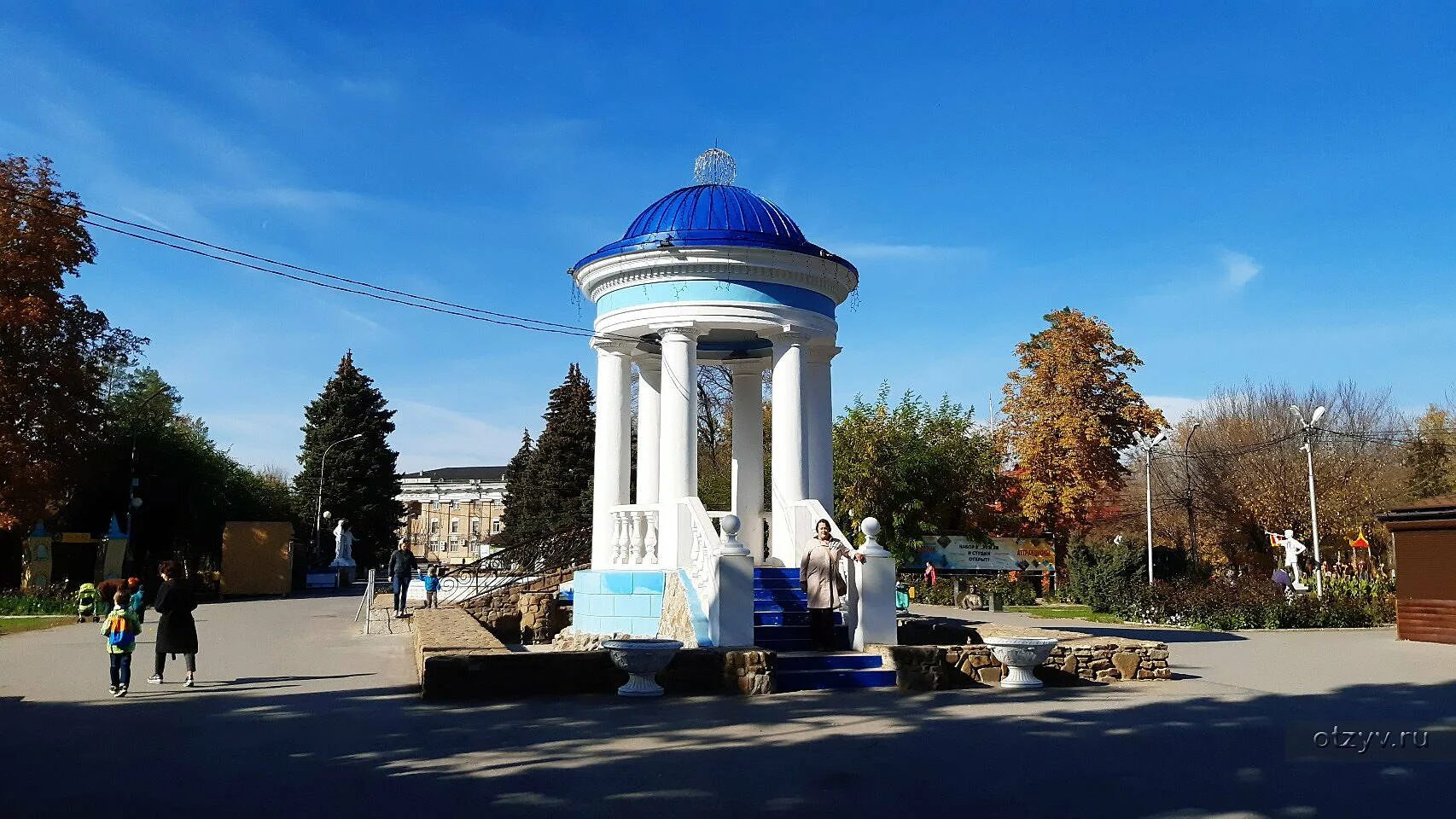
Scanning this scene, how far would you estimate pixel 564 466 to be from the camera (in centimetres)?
5206

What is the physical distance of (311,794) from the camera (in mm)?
6664

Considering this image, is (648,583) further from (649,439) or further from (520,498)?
(520,498)

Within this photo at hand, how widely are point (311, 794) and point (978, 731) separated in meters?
5.36

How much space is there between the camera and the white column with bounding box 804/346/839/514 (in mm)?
16203

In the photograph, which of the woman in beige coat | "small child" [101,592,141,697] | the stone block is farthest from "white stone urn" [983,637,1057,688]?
"small child" [101,592,141,697]

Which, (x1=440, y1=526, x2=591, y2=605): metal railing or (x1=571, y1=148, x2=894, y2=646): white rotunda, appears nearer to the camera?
(x1=571, y1=148, x2=894, y2=646): white rotunda

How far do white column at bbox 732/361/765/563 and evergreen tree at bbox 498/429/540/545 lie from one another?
30.0m

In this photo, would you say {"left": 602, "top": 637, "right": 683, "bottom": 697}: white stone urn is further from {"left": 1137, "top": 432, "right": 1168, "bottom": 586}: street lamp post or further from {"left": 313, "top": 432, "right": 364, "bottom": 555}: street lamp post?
{"left": 313, "top": 432, "right": 364, "bottom": 555}: street lamp post

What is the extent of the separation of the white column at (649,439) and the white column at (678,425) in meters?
0.45

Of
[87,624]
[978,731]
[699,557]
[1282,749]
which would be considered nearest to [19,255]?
[87,624]

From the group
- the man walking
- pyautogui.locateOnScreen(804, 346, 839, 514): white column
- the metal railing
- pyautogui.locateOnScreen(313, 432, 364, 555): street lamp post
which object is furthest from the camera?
pyautogui.locateOnScreen(313, 432, 364, 555): street lamp post

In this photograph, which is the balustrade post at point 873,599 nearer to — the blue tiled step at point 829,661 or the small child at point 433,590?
the blue tiled step at point 829,661

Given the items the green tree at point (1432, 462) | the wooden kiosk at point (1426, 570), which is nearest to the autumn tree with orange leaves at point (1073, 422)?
the green tree at point (1432, 462)

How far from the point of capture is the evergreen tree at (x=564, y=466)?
50.7 metres
